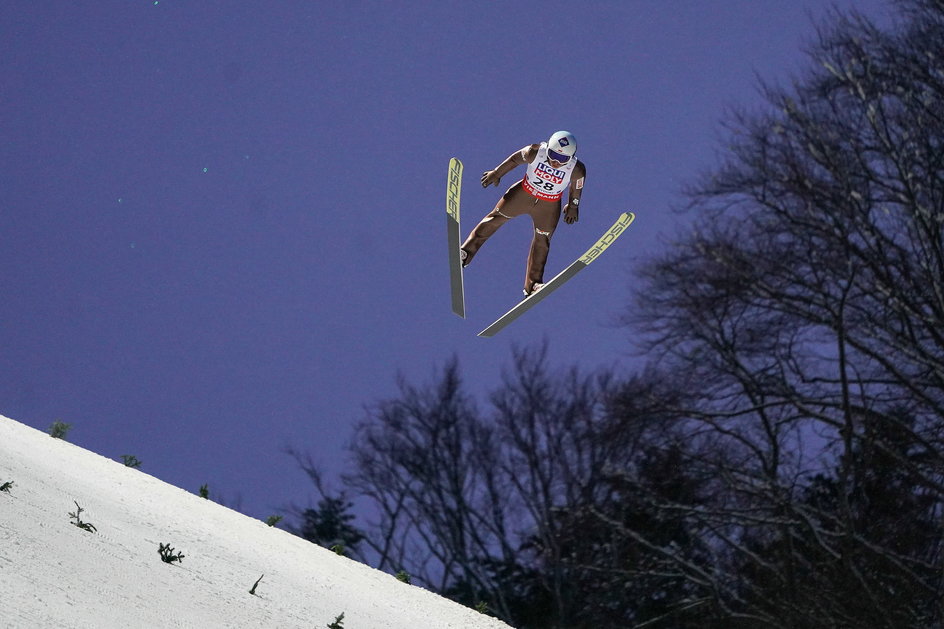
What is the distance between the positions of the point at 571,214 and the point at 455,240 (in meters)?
1.03

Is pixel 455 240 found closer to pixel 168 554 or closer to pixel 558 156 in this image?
pixel 558 156

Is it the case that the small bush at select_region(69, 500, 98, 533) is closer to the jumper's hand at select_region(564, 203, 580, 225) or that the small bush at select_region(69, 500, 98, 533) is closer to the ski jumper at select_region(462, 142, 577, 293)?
the ski jumper at select_region(462, 142, 577, 293)

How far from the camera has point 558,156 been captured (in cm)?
784

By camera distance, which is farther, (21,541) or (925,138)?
(925,138)

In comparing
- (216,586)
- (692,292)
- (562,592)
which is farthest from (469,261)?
(562,592)

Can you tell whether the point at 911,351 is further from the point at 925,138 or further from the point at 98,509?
the point at 98,509

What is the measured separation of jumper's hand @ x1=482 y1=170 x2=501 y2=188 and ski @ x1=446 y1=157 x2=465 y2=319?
346 mm

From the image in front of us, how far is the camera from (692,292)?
14508mm

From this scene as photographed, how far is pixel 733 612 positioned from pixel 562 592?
852 centimetres

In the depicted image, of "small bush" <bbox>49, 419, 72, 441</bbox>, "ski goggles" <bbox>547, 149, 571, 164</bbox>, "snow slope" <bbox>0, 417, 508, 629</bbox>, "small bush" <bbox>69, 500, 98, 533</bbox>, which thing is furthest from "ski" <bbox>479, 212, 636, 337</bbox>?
"small bush" <bbox>49, 419, 72, 441</bbox>

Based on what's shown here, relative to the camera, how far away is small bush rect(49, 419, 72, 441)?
464 inches

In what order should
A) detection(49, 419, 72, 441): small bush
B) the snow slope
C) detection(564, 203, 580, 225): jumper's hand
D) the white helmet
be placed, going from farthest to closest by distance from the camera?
detection(49, 419, 72, 441): small bush < detection(564, 203, 580, 225): jumper's hand < the white helmet < the snow slope

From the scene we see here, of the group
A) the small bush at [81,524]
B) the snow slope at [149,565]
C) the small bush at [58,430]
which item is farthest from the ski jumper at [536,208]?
the small bush at [58,430]

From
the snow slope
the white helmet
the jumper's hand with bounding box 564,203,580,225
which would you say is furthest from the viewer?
the jumper's hand with bounding box 564,203,580,225
